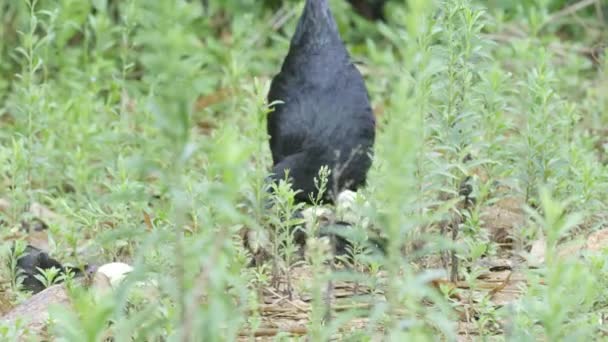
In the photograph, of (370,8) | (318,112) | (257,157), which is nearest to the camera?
(257,157)

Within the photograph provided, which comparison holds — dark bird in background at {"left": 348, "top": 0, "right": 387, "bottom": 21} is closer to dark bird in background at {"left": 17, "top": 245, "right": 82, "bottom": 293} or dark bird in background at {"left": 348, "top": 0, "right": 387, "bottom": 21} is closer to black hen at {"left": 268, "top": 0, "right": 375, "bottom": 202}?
black hen at {"left": 268, "top": 0, "right": 375, "bottom": 202}

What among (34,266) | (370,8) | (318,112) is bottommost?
(34,266)

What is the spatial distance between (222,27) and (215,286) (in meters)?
5.59

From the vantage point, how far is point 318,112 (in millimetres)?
4918

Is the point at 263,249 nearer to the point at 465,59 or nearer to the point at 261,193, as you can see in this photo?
the point at 261,193

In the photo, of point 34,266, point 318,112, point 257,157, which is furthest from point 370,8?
point 34,266

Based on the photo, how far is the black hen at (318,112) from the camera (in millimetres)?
4797

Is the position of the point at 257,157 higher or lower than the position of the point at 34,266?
higher

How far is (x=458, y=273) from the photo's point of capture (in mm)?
4066

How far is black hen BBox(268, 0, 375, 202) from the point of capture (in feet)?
15.7

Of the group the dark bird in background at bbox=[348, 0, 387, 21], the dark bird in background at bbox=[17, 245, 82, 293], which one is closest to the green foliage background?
the dark bird in background at bbox=[17, 245, 82, 293]

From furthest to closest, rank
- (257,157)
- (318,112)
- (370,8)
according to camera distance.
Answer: (370,8) → (318,112) → (257,157)

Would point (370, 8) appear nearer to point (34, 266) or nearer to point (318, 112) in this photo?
point (318, 112)

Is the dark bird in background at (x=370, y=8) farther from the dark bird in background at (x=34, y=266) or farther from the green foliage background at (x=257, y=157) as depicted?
the dark bird in background at (x=34, y=266)
